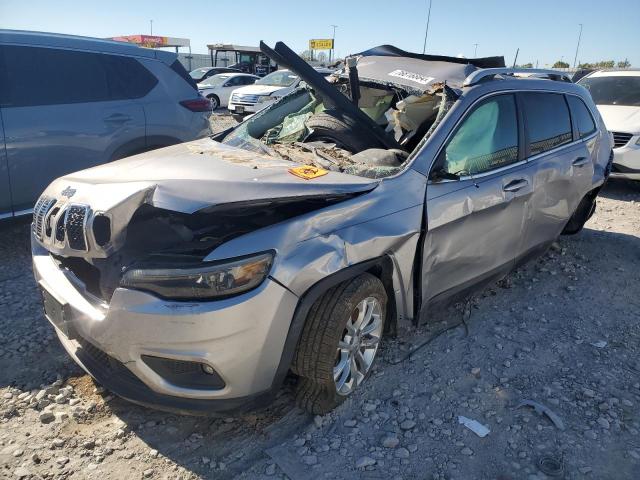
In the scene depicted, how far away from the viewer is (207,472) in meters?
2.27

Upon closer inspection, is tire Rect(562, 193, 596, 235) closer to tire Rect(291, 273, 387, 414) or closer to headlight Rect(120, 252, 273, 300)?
tire Rect(291, 273, 387, 414)

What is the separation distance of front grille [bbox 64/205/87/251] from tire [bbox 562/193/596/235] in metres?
4.54

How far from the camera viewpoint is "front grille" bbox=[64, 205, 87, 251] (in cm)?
238

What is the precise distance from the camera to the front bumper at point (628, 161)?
24.2 ft

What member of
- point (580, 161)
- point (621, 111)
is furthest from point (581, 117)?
point (621, 111)

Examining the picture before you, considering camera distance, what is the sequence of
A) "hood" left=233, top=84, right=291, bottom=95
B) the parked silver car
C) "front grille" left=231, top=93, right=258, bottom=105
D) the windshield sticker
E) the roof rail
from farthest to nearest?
"hood" left=233, top=84, right=291, bottom=95, "front grille" left=231, top=93, right=258, bottom=105, the parked silver car, the windshield sticker, the roof rail

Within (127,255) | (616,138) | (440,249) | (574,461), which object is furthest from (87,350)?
(616,138)

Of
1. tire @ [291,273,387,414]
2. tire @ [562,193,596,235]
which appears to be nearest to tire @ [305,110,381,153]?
tire @ [291,273,387,414]

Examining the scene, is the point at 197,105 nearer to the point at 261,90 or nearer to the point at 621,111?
the point at 621,111

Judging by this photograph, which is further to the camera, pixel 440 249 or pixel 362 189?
pixel 440 249

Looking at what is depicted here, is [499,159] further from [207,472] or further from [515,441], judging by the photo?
[207,472]

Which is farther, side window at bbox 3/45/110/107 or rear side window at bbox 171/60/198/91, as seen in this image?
rear side window at bbox 171/60/198/91

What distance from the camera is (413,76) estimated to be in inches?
138

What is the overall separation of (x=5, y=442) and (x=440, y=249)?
8.19ft
